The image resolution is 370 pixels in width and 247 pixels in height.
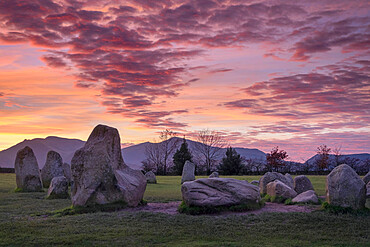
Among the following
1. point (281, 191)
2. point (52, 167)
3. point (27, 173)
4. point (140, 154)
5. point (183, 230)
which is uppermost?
point (140, 154)

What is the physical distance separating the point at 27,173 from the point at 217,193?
15289 millimetres

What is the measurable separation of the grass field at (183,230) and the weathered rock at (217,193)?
1085mm

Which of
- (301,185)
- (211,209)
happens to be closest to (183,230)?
(211,209)

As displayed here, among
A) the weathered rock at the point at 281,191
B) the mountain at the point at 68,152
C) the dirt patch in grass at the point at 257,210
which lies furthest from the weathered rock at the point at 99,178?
the mountain at the point at 68,152

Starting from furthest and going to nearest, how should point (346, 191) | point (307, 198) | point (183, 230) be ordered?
point (307, 198) → point (346, 191) → point (183, 230)

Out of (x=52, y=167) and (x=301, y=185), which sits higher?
(x=52, y=167)

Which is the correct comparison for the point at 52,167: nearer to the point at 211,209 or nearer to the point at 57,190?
the point at 57,190

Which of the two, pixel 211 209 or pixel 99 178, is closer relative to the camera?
pixel 211 209

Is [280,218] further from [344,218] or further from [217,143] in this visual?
[217,143]

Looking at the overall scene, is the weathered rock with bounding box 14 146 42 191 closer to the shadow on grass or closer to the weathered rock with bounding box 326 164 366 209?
the shadow on grass

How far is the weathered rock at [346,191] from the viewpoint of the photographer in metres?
14.1

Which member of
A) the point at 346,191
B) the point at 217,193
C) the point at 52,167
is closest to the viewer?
the point at 346,191

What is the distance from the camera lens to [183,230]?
11562 mm

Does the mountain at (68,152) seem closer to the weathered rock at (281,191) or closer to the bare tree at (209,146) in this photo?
the bare tree at (209,146)
